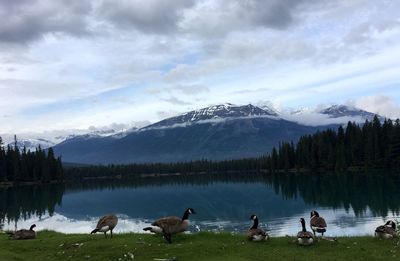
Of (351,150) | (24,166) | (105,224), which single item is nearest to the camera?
(105,224)

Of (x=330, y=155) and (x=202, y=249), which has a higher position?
(x=330, y=155)

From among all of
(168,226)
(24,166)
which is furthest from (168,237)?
(24,166)

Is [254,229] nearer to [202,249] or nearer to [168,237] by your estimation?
[202,249]

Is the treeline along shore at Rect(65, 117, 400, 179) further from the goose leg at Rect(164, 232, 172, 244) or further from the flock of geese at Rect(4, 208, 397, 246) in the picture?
the goose leg at Rect(164, 232, 172, 244)

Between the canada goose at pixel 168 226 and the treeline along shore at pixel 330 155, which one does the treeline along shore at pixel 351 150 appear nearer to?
the treeline along shore at pixel 330 155

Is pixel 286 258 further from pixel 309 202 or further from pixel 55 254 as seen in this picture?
pixel 309 202

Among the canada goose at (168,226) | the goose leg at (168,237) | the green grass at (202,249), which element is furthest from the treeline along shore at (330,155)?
the goose leg at (168,237)

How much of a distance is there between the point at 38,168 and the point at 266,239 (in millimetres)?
182305

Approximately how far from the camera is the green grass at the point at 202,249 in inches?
866

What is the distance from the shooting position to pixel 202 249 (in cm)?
2378

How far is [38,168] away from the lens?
19162 cm

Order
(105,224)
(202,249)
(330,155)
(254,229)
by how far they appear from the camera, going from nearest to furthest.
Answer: (202,249), (254,229), (105,224), (330,155)

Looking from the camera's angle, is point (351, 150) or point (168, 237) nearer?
point (168, 237)

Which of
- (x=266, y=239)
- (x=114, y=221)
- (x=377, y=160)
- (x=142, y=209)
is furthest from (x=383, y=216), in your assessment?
(x=377, y=160)
